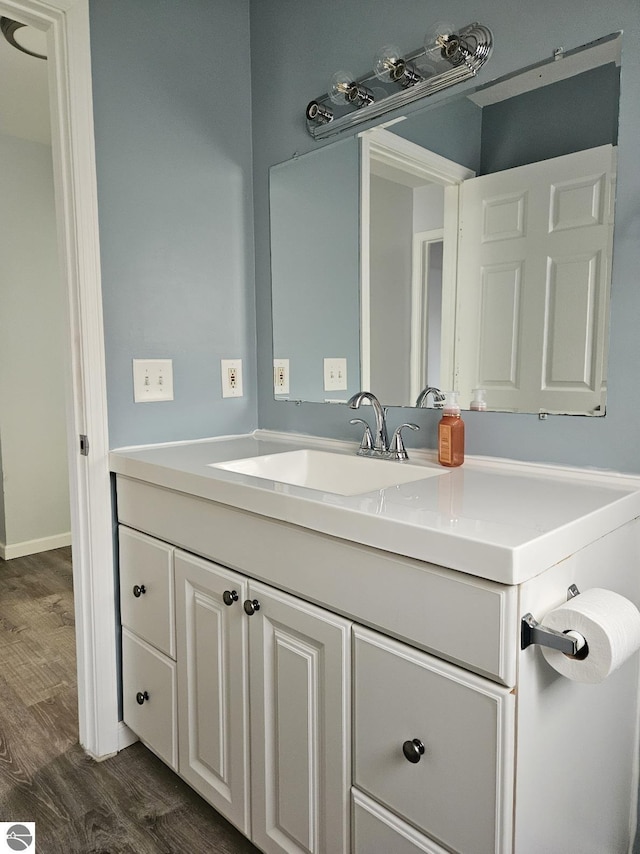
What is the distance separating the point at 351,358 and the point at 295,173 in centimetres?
60

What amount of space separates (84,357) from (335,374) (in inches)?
27.3

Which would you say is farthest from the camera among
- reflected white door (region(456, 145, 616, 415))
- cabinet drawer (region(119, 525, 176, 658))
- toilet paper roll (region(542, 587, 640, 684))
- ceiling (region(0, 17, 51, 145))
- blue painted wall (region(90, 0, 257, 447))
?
ceiling (region(0, 17, 51, 145))

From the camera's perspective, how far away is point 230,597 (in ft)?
4.31

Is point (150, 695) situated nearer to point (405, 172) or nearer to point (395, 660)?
point (395, 660)

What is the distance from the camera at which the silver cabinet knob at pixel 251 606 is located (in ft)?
4.13

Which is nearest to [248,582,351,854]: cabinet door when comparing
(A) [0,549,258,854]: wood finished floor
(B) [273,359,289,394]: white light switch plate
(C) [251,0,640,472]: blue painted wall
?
(A) [0,549,258,854]: wood finished floor

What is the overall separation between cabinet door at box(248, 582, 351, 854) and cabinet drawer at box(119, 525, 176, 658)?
35cm

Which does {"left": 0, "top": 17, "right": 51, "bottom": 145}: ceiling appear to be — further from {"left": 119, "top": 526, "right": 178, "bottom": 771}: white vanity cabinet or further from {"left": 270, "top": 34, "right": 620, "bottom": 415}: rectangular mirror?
{"left": 119, "top": 526, "right": 178, "bottom": 771}: white vanity cabinet

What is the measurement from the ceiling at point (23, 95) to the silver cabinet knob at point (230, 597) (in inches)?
90.0

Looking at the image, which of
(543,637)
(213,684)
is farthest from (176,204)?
(543,637)

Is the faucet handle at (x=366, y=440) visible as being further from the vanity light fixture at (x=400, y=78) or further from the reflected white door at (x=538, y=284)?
the vanity light fixture at (x=400, y=78)

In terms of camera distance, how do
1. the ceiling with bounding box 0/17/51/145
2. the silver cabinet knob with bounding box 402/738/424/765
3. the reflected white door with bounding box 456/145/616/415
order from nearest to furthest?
the silver cabinet knob with bounding box 402/738/424/765
the reflected white door with bounding box 456/145/616/415
the ceiling with bounding box 0/17/51/145

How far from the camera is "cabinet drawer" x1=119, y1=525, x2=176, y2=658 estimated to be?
154 cm

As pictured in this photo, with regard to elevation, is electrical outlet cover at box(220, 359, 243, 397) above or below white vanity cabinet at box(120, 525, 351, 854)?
above
